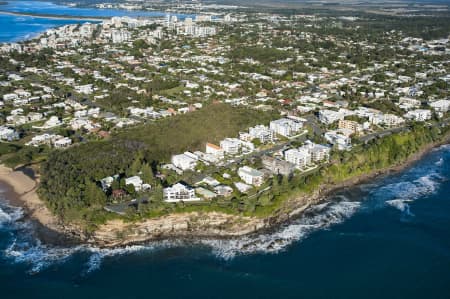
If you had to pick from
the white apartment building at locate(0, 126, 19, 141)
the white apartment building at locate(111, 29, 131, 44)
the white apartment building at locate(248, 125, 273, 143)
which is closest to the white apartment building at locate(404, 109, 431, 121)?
the white apartment building at locate(248, 125, 273, 143)

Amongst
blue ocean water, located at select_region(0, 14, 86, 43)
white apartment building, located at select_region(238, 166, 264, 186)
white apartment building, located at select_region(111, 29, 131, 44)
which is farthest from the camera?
blue ocean water, located at select_region(0, 14, 86, 43)

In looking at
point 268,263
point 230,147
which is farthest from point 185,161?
point 268,263

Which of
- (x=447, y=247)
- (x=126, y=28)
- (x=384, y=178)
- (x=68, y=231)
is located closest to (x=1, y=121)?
(x=68, y=231)

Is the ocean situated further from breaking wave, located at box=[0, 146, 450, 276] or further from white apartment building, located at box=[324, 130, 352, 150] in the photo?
white apartment building, located at box=[324, 130, 352, 150]

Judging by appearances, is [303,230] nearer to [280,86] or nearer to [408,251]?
[408,251]

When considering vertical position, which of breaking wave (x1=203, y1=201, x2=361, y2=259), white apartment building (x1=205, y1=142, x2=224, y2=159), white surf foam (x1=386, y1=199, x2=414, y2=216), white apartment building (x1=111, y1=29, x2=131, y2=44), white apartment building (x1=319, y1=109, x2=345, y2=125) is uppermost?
white apartment building (x1=111, y1=29, x2=131, y2=44)

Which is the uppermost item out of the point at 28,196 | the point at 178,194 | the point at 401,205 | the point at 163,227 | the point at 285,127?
the point at 285,127

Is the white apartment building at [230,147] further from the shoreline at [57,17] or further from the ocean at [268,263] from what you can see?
the shoreline at [57,17]

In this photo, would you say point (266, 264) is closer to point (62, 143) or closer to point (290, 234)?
point (290, 234)
